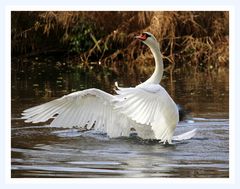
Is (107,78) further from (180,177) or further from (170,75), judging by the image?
(180,177)

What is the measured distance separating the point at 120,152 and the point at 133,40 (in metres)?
6.41

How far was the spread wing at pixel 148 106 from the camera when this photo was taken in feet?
23.8

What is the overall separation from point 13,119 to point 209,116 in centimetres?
239

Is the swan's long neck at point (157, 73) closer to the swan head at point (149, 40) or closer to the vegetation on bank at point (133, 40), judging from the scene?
the swan head at point (149, 40)

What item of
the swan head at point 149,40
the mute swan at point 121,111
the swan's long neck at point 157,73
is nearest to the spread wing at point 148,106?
the mute swan at point 121,111

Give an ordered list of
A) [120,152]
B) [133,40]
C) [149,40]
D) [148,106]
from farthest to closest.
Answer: [133,40]
[149,40]
[120,152]
[148,106]

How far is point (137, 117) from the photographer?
287 inches

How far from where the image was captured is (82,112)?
26.5 feet

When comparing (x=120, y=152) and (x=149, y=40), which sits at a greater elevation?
(x=149, y=40)

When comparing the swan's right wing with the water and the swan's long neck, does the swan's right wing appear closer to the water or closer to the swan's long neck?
the water

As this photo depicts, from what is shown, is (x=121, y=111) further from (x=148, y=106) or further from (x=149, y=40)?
(x=149, y=40)

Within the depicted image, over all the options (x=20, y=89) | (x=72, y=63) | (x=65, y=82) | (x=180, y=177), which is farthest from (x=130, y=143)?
(x=72, y=63)

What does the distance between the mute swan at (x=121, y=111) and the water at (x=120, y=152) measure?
160 mm

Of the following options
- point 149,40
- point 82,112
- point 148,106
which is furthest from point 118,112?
point 149,40
